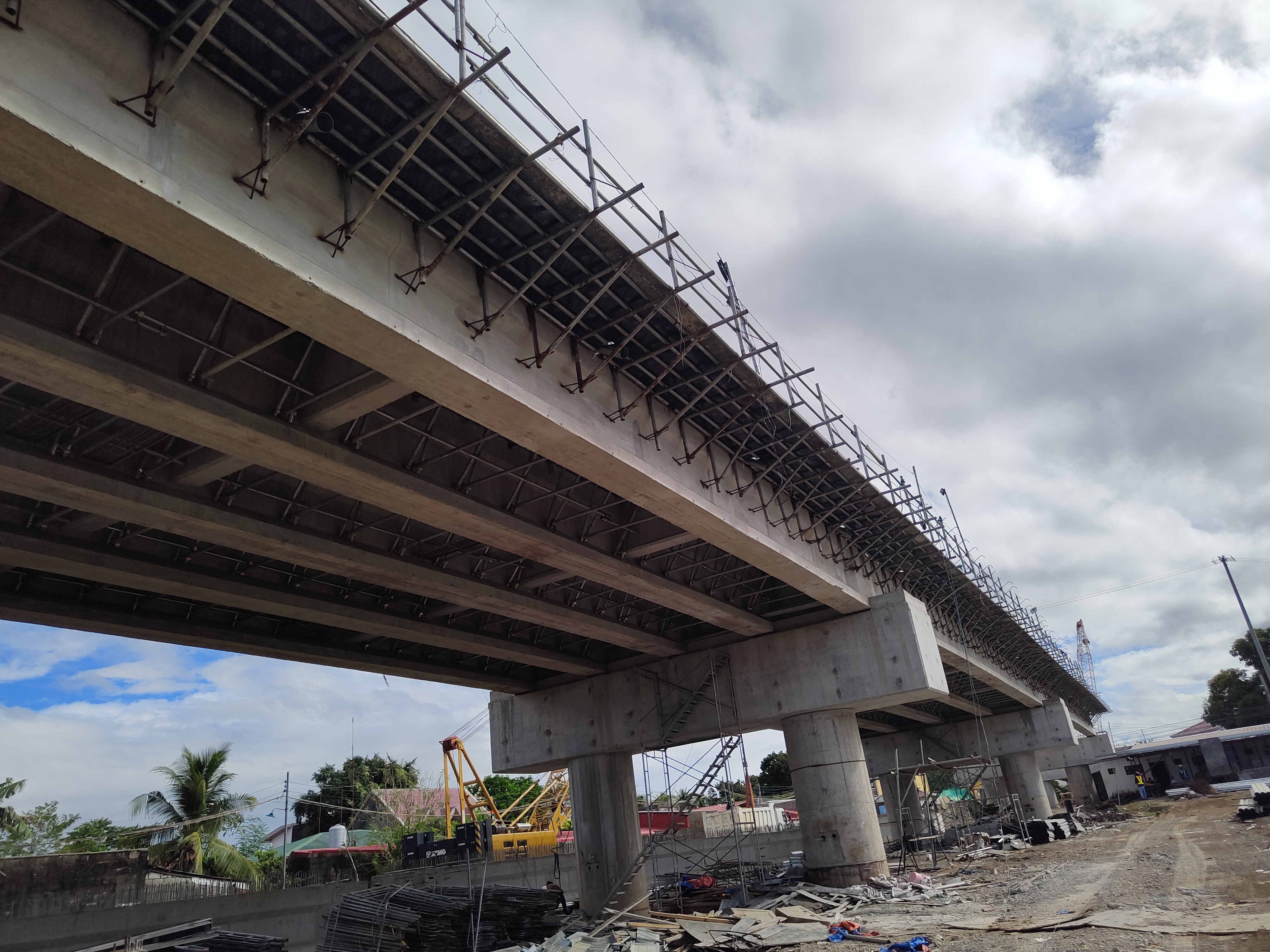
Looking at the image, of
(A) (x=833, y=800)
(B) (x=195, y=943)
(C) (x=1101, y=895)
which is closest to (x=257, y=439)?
(B) (x=195, y=943)

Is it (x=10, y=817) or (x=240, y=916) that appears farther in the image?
(x=10, y=817)

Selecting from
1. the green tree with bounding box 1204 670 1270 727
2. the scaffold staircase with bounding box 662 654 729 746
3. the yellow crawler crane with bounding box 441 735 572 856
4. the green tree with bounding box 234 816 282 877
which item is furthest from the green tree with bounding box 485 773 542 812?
the green tree with bounding box 1204 670 1270 727

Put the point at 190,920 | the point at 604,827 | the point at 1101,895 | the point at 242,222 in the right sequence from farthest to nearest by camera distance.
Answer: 1. the point at 604,827
2. the point at 190,920
3. the point at 1101,895
4. the point at 242,222

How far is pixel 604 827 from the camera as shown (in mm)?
21391

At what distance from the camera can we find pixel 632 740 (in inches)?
851

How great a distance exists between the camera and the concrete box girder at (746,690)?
19.2 m

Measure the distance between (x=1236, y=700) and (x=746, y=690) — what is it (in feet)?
359

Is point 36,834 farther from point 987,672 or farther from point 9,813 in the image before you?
point 987,672

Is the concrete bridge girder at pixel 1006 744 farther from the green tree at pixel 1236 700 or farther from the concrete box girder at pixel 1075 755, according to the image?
the green tree at pixel 1236 700

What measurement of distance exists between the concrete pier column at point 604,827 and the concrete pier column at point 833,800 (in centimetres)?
462

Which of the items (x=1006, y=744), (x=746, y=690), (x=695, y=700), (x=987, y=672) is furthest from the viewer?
(x=1006, y=744)

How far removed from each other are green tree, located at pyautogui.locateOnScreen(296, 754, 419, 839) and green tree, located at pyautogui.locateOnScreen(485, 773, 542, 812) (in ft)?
22.4

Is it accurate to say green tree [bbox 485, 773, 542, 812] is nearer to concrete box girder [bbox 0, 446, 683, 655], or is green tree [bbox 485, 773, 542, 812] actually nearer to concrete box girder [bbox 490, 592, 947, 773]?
→ concrete box girder [bbox 490, 592, 947, 773]

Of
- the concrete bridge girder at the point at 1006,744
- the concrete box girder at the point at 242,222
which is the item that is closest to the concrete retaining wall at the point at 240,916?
the concrete box girder at the point at 242,222
